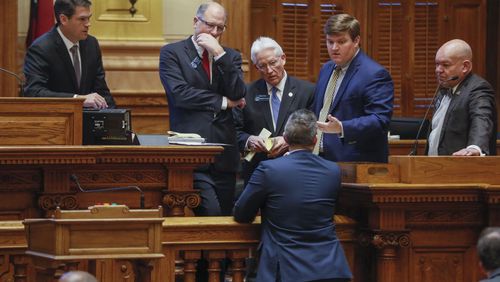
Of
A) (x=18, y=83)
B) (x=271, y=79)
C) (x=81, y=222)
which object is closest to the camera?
(x=81, y=222)

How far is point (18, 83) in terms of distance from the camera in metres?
9.40

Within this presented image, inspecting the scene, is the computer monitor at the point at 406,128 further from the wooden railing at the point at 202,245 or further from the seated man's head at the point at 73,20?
the wooden railing at the point at 202,245

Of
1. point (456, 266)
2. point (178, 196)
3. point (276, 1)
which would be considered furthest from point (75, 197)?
point (276, 1)

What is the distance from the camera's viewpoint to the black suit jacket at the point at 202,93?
7.03 meters

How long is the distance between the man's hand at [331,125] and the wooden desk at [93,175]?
69 centimetres

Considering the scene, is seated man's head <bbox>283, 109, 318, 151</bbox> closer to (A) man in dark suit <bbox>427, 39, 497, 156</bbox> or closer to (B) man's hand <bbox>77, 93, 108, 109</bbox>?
(A) man in dark suit <bbox>427, 39, 497, 156</bbox>

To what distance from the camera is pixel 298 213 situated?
5426 mm

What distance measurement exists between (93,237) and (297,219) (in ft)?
3.18

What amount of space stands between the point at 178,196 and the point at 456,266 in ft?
5.43

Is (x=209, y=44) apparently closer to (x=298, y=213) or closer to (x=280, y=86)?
(x=280, y=86)

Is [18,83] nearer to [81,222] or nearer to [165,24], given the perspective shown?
[165,24]

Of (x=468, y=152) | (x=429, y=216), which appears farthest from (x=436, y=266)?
(x=468, y=152)

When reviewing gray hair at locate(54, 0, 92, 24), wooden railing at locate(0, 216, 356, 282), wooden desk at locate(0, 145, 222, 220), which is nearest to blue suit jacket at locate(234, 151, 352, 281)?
wooden railing at locate(0, 216, 356, 282)

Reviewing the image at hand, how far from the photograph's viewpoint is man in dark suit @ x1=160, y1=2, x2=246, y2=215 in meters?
7.03
